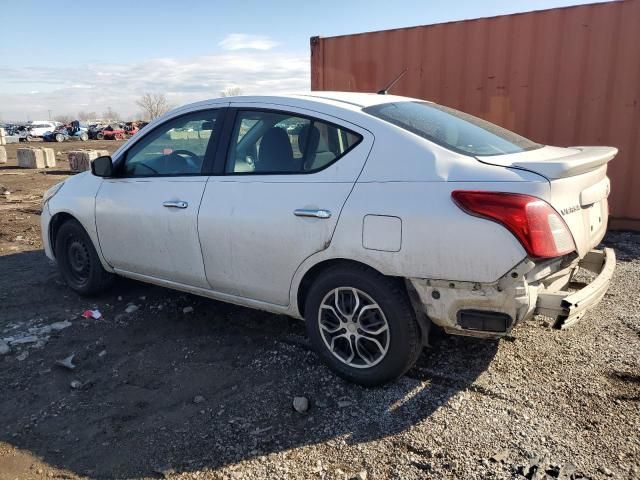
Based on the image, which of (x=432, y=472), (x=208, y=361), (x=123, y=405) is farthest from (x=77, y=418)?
(x=432, y=472)

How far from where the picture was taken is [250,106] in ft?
11.6

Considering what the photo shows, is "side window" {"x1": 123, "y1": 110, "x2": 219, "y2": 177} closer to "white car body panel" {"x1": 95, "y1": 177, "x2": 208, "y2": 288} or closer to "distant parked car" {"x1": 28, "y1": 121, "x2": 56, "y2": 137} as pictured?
"white car body panel" {"x1": 95, "y1": 177, "x2": 208, "y2": 288}

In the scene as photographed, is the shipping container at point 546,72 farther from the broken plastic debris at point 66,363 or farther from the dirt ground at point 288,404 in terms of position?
the broken plastic debris at point 66,363

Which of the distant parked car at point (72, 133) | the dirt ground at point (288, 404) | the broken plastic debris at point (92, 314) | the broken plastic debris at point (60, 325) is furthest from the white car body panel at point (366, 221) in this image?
the distant parked car at point (72, 133)

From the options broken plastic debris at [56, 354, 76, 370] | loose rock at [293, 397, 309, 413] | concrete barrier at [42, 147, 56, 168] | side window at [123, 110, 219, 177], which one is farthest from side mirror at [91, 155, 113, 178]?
concrete barrier at [42, 147, 56, 168]

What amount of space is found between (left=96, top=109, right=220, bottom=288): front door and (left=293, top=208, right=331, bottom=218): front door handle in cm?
86

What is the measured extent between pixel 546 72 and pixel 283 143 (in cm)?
496

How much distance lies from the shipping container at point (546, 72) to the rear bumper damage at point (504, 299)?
15.3 ft

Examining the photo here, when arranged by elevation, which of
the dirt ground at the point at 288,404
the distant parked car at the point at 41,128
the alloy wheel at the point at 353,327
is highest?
the distant parked car at the point at 41,128

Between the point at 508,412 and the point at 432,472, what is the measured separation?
0.66 m

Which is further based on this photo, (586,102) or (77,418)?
(586,102)

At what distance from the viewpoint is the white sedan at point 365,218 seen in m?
2.55

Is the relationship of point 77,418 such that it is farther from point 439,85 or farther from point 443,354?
point 439,85

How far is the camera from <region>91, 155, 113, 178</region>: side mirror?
416cm
